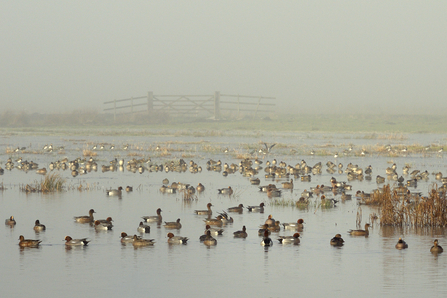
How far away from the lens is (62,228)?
22641mm

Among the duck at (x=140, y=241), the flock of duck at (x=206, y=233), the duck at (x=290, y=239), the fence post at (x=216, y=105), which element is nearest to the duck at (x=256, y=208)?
the flock of duck at (x=206, y=233)

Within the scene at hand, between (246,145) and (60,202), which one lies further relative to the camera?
(246,145)

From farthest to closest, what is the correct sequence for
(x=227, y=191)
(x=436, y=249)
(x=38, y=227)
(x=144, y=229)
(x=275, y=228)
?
(x=227, y=191) < (x=275, y=228) < (x=38, y=227) < (x=144, y=229) < (x=436, y=249)

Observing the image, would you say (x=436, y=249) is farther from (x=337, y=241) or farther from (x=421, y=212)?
(x=421, y=212)

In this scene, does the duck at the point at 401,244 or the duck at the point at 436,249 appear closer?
the duck at the point at 436,249

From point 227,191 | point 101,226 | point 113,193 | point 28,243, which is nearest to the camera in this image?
point 28,243

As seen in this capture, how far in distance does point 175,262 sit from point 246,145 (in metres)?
47.6

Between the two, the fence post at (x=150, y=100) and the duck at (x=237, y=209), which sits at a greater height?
the fence post at (x=150, y=100)

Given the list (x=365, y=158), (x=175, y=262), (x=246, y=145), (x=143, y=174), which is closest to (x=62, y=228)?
(x=175, y=262)

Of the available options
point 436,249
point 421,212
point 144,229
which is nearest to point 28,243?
point 144,229

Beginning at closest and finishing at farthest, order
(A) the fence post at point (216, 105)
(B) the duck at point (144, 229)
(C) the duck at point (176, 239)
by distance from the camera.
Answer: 1. (C) the duck at point (176, 239)
2. (B) the duck at point (144, 229)
3. (A) the fence post at point (216, 105)

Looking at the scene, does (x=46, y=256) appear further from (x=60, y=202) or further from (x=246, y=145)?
(x=246, y=145)

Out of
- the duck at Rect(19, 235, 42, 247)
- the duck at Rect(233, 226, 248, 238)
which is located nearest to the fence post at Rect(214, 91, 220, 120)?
the duck at Rect(233, 226, 248, 238)

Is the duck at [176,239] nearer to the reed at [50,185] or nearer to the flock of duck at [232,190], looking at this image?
the flock of duck at [232,190]
